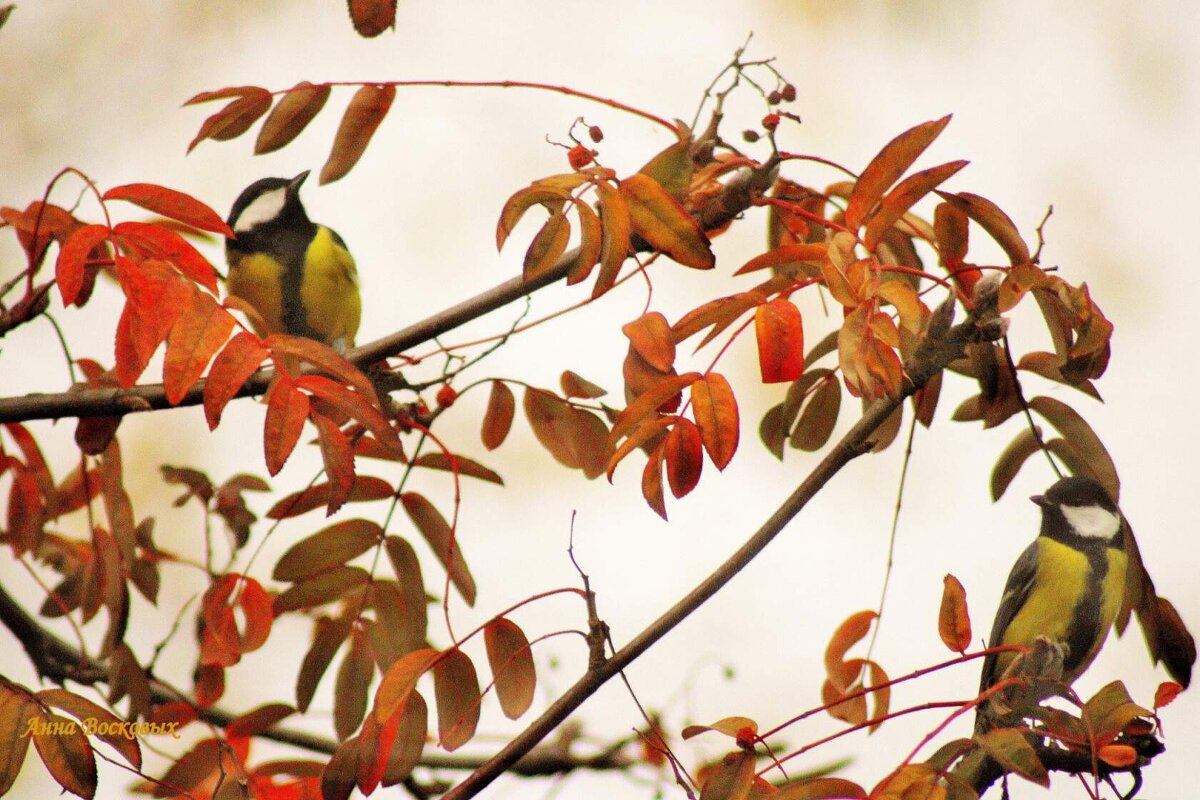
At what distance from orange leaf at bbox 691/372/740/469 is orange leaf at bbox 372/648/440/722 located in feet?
1.06

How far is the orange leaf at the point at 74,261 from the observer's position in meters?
1.07

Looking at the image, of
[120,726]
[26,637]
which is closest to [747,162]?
[120,726]

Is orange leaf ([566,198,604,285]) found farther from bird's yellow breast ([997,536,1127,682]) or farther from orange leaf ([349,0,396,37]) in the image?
bird's yellow breast ([997,536,1127,682])

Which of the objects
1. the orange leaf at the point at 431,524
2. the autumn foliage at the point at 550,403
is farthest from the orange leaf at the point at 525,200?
the orange leaf at the point at 431,524

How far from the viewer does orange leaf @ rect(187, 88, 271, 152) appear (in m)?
1.24

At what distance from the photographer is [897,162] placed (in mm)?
1084

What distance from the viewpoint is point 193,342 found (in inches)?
40.2

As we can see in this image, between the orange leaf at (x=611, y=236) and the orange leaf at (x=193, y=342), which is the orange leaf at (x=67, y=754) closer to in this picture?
the orange leaf at (x=193, y=342)

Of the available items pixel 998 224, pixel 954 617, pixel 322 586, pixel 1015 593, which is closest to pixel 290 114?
pixel 322 586

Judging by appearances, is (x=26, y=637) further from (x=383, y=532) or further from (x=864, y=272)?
(x=864, y=272)

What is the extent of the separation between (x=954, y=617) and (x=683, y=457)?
0.88 ft

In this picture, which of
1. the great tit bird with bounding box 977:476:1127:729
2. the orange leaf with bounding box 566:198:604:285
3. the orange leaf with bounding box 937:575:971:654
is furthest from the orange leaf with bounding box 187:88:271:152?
the great tit bird with bounding box 977:476:1127:729

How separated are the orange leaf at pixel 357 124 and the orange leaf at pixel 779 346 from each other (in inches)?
20.7

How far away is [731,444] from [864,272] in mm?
193
